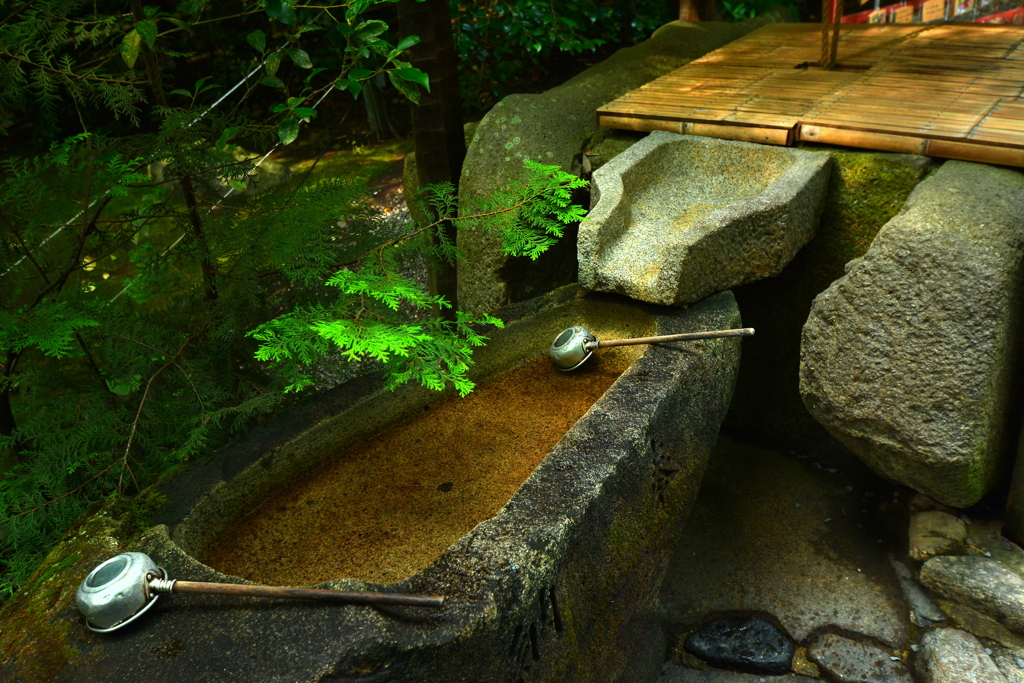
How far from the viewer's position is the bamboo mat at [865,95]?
3.26 m

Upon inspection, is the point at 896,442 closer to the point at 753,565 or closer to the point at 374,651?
the point at 753,565

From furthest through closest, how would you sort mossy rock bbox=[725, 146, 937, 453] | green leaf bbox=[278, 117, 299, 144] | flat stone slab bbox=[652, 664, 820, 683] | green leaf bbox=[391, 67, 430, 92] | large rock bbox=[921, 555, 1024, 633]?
1. mossy rock bbox=[725, 146, 937, 453]
2. flat stone slab bbox=[652, 664, 820, 683]
3. large rock bbox=[921, 555, 1024, 633]
4. green leaf bbox=[278, 117, 299, 144]
5. green leaf bbox=[391, 67, 430, 92]

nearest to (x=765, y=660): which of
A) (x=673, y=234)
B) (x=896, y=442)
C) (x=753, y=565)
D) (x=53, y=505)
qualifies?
(x=753, y=565)

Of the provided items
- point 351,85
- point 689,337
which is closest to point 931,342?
point 689,337

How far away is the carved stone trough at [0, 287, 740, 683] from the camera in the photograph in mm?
1701

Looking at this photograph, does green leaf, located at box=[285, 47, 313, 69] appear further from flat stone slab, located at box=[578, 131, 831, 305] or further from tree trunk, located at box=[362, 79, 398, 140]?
tree trunk, located at box=[362, 79, 398, 140]

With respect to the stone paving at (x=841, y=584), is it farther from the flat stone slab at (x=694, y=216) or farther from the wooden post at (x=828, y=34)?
the wooden post at (x=828, y=34)

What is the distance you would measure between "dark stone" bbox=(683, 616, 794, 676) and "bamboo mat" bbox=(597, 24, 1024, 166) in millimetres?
2202

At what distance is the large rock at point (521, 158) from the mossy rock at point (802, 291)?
1099 millimetres

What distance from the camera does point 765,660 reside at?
2994mm

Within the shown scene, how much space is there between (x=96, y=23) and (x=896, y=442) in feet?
10.7

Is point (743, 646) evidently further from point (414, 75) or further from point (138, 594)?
point (414, 75)

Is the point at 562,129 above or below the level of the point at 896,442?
above

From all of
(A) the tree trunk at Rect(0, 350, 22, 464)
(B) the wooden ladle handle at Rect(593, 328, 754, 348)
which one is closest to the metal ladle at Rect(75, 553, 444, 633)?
(A) the tree trunk at Rect(0, 350, 22, 464)
